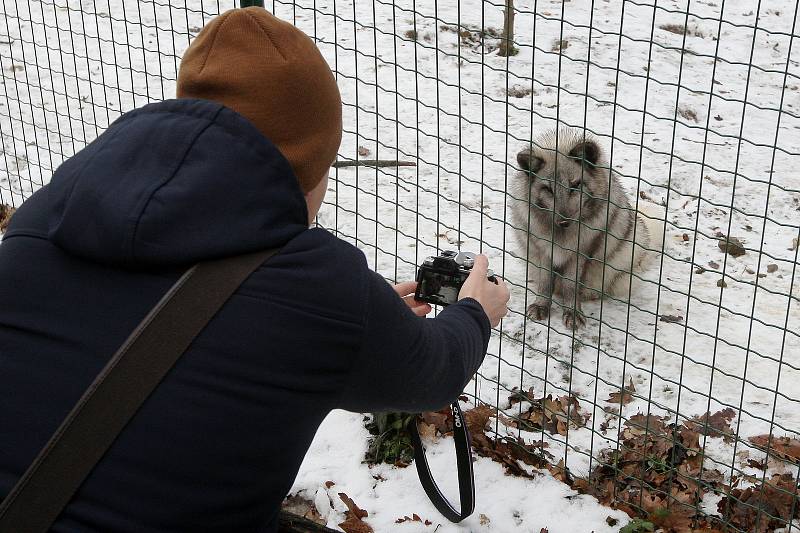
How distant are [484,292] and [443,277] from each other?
0.25 meters

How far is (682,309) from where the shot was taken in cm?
521

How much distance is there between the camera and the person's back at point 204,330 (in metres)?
1.70

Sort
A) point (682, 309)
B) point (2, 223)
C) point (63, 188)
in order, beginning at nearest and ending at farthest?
point (63, 188) → point (682, 309) → point (2, 223)

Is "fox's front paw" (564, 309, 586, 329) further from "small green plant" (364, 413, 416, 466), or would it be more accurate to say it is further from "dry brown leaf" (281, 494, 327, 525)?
"dry brown leaf" (281, 494, 327, 525)

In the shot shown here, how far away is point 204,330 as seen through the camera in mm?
1723

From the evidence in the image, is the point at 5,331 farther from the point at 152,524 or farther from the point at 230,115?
the point at 230,115

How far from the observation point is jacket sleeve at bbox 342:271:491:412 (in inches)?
75.0

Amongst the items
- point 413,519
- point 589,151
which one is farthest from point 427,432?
point 589,151

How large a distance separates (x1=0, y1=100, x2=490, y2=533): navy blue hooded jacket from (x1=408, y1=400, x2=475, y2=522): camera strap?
5.08 feet

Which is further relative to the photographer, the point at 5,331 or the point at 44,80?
the point at 44,80

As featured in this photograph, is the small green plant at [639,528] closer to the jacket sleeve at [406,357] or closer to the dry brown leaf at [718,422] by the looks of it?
the dry brown leaf at [718,422]

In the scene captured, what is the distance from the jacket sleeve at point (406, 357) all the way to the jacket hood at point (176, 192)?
26 centimetres

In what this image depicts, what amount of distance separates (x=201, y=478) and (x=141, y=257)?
45 cm

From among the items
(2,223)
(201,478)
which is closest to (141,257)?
(201,478)
